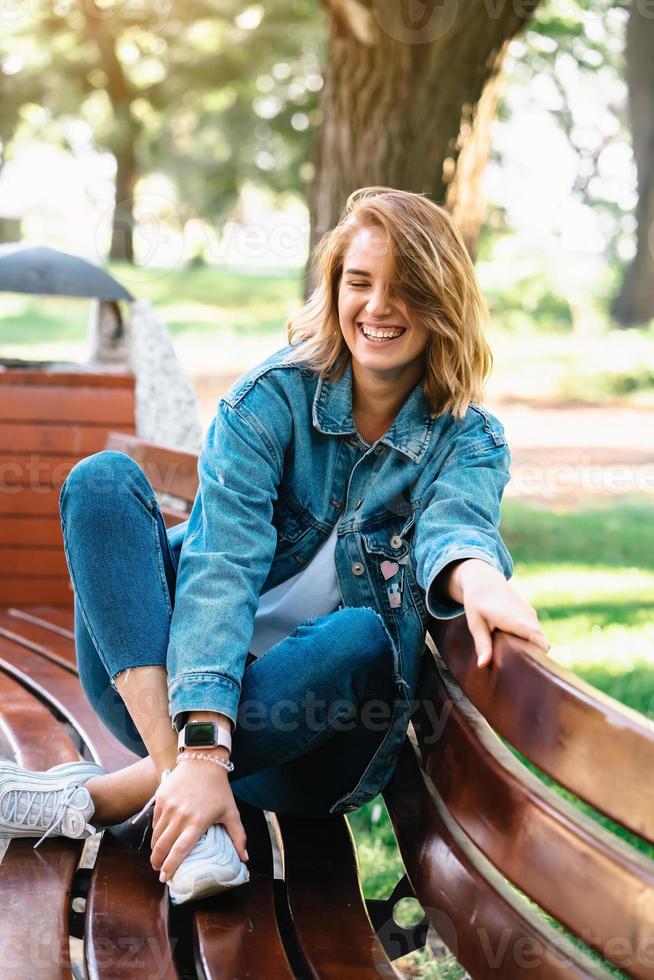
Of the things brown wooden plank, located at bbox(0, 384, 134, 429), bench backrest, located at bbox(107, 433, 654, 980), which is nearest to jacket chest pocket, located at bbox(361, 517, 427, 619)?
bench backrest, located at bbox(107, 433, 654, 980)

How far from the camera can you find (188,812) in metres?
1.80

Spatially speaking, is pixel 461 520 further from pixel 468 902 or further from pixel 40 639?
pixel 40 639

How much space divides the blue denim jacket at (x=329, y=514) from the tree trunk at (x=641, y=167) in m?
12.5

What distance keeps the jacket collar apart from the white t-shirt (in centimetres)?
19

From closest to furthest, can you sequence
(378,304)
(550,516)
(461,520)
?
(461,520) < (378,304) < (550,516)

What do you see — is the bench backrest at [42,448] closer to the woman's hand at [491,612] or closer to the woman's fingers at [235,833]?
the woman's fingers at [235,833]

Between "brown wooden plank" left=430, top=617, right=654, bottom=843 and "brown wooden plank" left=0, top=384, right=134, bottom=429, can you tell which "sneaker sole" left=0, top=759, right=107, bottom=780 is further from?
"brown wooden plank" left=0, top=384, right=134, bottom=429

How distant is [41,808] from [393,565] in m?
0.73

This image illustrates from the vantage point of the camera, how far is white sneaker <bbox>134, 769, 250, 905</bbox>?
1750 mm

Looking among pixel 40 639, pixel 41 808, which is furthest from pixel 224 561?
pixel 40 639

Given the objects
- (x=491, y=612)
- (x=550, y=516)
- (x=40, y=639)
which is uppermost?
(x=491, y=612)

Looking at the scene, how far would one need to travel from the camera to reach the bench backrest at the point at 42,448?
4090mm

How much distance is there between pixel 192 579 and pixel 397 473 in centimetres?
42

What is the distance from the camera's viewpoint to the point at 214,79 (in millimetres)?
20125
